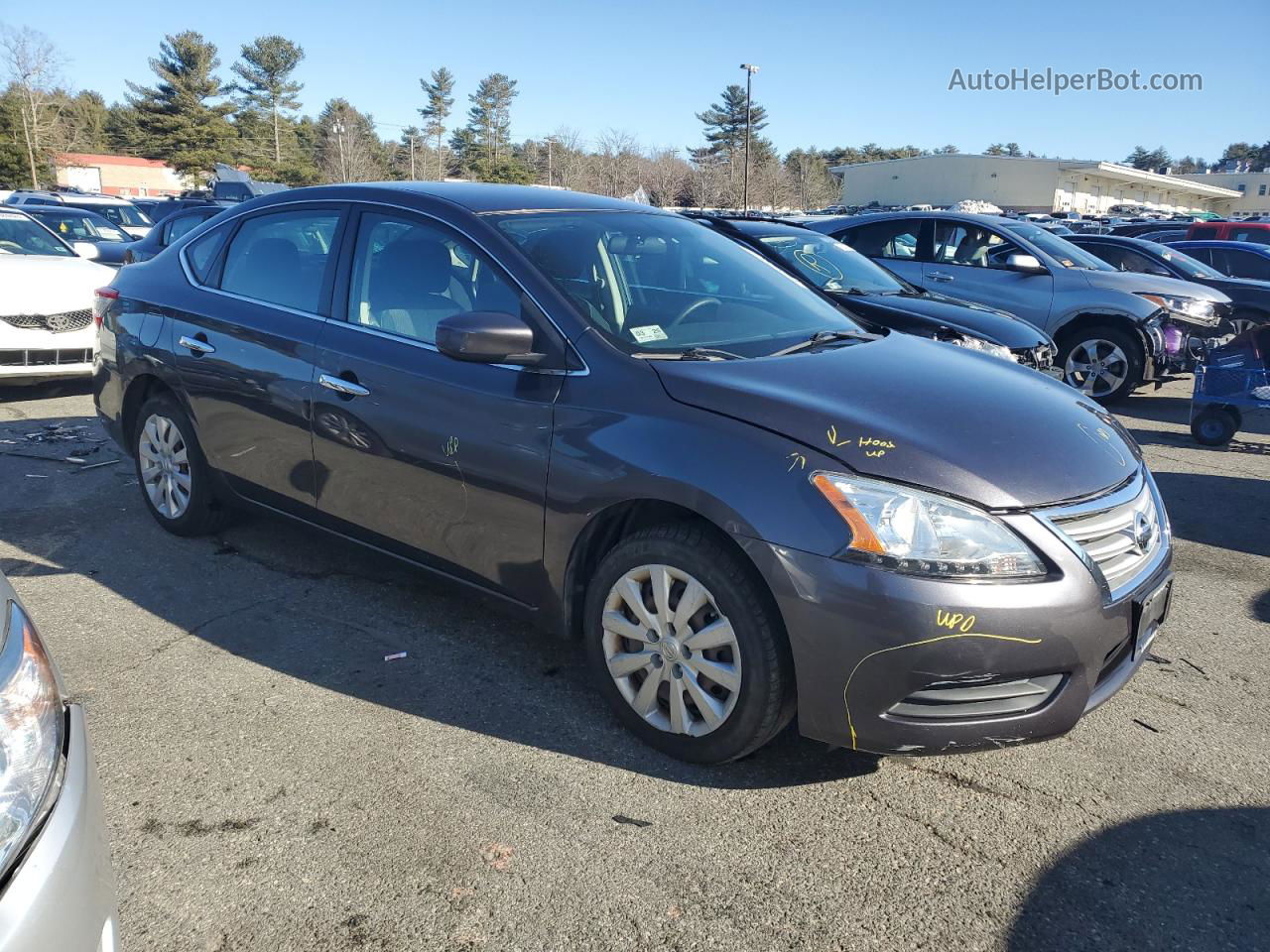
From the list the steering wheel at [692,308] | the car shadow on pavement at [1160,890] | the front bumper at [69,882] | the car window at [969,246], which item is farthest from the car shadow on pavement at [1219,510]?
the front bumper at [69,882]

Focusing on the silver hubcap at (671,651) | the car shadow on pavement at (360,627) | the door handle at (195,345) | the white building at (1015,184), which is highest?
the white building at (1015,184)

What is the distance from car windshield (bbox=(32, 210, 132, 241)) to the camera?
15484mm

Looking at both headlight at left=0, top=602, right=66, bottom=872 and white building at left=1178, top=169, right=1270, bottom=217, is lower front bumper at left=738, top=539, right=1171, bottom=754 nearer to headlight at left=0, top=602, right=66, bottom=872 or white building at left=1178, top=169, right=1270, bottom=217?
headlight at left=0, top=602, right=66, bottom=872

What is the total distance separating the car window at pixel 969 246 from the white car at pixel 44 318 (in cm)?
799

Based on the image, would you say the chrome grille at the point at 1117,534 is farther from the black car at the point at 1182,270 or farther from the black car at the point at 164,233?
the black car at the point at 164,233

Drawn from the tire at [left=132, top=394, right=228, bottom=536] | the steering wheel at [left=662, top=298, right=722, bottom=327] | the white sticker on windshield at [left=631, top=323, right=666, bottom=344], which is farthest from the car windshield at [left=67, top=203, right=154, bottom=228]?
the white sticker on windshield at [left=631, top=323, right=666, bottom=344]

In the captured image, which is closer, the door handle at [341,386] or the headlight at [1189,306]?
the door handle at [341,386]

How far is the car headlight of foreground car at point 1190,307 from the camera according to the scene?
980cm

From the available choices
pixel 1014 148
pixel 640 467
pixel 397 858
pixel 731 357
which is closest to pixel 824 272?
pixel 731 357

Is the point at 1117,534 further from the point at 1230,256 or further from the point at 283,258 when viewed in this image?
the point at 1230,256

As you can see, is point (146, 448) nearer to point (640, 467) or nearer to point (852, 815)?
point (640, 467)

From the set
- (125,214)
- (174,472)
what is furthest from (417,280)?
(125,214)

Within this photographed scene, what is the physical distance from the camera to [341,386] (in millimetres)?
3766

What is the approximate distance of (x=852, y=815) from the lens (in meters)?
2.83
